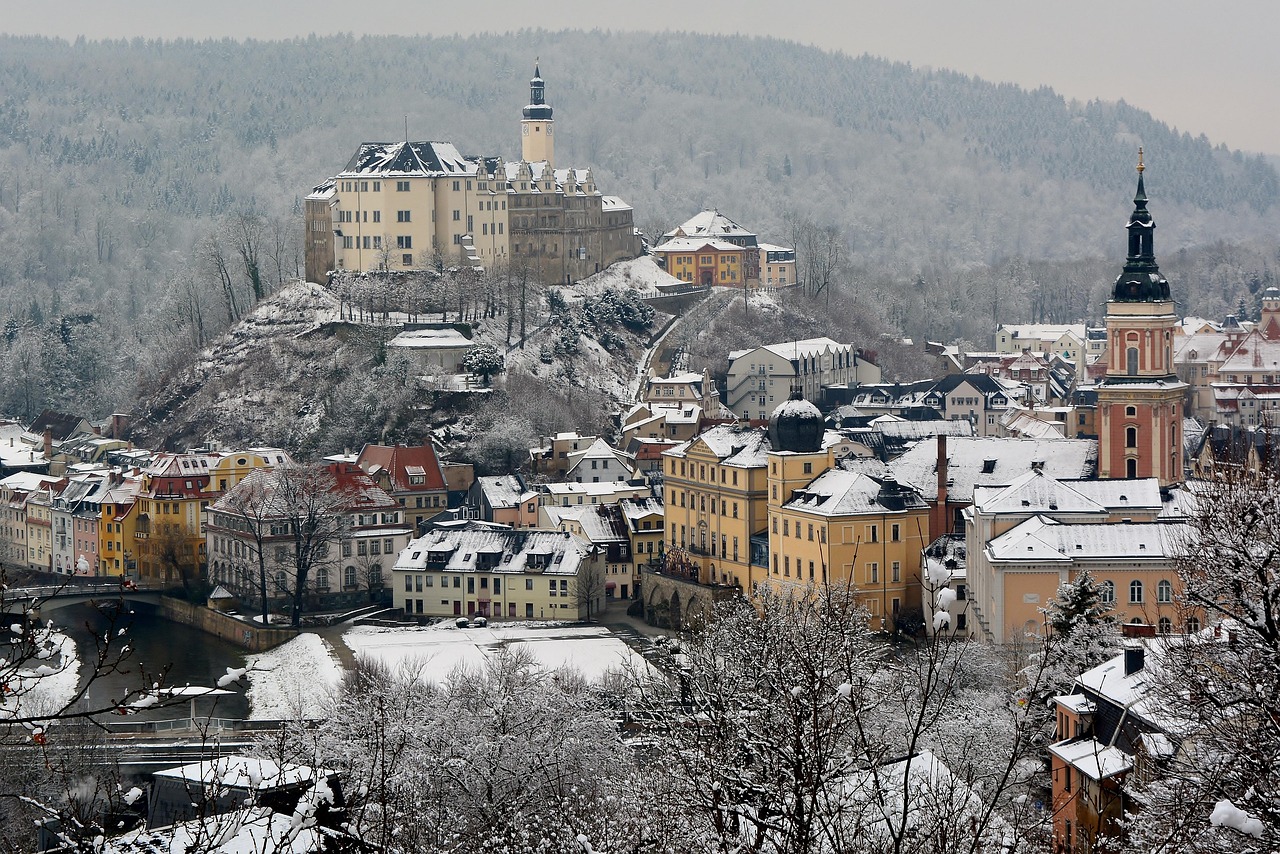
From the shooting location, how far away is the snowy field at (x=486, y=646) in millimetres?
55219

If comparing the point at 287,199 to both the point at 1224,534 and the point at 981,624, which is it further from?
the point at 1224,534

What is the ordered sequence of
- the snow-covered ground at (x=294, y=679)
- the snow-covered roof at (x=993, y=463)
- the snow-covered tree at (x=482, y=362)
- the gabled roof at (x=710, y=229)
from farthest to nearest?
the gabled roof at (x=710, y=229), the snow-covered tree at (x=482, y=362), the snow-covered roof at (x=993, y=463), the snow-covered ground at (x=294, y=679)

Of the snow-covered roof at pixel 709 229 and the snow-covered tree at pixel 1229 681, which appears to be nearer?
the snow-covered tree at pixel 1229 681

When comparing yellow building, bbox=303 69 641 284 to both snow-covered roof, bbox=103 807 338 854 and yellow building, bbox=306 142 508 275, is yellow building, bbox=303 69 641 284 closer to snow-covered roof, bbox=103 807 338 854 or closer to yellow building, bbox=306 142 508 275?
yellow building, bbox=306 142 508 275

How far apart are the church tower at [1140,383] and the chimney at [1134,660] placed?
3286 cm

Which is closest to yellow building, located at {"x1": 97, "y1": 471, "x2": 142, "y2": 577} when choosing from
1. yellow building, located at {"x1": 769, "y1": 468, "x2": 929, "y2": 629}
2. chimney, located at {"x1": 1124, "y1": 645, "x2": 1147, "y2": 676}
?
yellow building, located at {"x1": 769, "y1": 468, "x2": 929, "y2": 629}

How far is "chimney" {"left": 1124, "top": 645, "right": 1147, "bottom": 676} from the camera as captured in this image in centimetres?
3030

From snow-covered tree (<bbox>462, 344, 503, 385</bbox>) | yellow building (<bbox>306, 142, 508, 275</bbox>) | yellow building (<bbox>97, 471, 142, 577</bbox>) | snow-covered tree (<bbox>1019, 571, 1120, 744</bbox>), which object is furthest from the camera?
yellow building (<bbox>306, 142, 508, 275</bbox>)

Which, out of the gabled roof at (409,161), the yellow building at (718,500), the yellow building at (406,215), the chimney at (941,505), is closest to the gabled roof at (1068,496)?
the chimney at (941,505)

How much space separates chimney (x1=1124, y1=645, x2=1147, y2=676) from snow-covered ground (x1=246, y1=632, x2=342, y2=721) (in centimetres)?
2156

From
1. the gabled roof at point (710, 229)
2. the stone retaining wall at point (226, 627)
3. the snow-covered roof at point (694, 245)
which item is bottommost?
the stone retaining wall at point (226, 627)

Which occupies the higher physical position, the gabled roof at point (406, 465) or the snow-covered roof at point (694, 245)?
the snow-covered roof at point (694, 245)

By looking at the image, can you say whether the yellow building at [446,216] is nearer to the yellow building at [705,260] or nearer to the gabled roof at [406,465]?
the yellow building at [705,260]

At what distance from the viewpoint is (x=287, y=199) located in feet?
623
